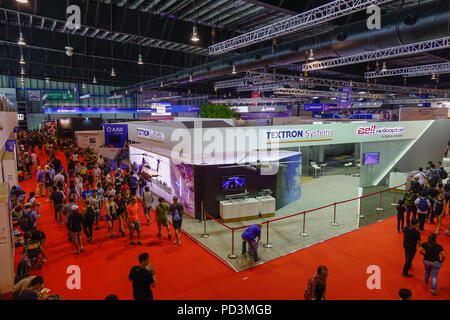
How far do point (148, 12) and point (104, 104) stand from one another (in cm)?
3502

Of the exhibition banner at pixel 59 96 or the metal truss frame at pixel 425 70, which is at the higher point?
the metal truss frame at pixel 425 70

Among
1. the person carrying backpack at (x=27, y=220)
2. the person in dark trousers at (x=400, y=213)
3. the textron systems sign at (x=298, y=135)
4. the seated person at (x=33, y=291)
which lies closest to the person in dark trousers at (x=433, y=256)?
the person in dark trousers at (x=400, y=213)

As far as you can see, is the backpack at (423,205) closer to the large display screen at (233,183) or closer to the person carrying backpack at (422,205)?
the person carrying backpack at (422,205)

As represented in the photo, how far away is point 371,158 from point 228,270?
10.3m

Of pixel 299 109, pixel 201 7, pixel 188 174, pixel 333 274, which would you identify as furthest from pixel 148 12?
pixel 299 109

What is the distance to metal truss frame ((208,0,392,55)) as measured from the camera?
7050 mm

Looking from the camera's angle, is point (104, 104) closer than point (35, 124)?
No

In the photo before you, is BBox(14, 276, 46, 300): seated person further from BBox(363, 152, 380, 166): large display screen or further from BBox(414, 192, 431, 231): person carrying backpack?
BBox(363, 152, 380, 166): large display screen

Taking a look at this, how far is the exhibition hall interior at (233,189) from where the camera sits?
5.22 metres

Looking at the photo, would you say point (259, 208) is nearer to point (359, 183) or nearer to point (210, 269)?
point (210, 269)

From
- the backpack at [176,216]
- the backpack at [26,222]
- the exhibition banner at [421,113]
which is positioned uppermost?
the exhibition banner at [421,113]

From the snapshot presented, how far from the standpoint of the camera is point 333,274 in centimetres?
553

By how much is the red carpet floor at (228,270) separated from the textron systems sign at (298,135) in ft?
13.8

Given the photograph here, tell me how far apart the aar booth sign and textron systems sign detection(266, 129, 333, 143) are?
9.36 metres
